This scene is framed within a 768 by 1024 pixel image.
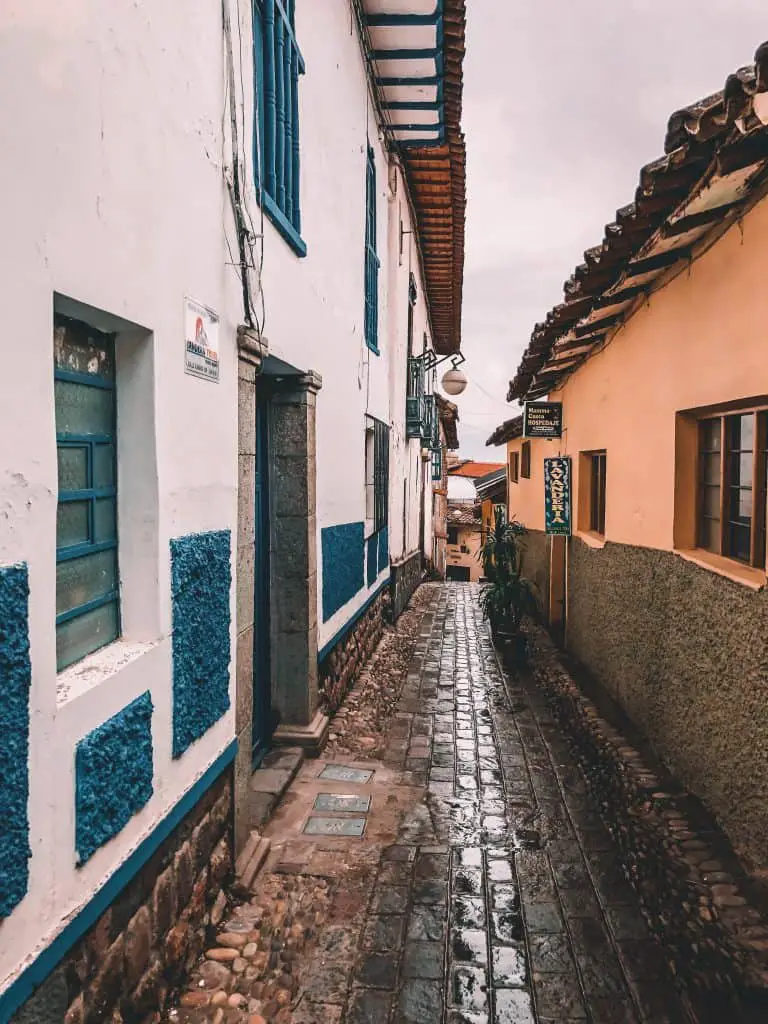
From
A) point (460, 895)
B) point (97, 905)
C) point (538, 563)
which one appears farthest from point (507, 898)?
point (538, 563)

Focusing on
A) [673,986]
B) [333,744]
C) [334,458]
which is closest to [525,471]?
[334,458]

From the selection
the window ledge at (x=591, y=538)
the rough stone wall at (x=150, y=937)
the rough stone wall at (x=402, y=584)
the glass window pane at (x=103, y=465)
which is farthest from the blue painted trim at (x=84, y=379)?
the rough stone wall at (x=402, y=584)

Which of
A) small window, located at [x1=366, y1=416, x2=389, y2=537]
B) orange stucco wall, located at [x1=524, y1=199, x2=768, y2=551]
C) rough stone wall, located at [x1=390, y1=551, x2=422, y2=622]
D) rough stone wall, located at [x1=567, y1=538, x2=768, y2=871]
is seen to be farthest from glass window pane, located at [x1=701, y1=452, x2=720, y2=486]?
rough stone wall, located at [x1=390, y1=551, x2=422, y2=622]

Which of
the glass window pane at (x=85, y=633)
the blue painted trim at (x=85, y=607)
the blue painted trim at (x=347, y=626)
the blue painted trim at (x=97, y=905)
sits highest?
the blue painted trim at (x=85, y=607)

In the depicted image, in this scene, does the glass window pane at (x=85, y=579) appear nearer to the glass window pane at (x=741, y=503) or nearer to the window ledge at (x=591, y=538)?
the glass window pane at (x=741, y=503)

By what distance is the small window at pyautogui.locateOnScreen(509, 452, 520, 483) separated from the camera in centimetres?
1406

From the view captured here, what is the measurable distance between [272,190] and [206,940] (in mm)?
3925

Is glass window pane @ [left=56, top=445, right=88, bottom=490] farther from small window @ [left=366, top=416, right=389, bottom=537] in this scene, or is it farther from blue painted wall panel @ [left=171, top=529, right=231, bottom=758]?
small window @ [left=366, top=416, right=389, bottom=537]

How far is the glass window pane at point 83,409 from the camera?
7.57ft

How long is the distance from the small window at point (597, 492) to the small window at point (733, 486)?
2.80 m

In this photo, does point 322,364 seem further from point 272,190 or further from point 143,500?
point 143,500

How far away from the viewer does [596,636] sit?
6.96 meters

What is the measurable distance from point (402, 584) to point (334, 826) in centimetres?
753

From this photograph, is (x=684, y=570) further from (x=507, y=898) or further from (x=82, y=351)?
(x=82, y=351)
